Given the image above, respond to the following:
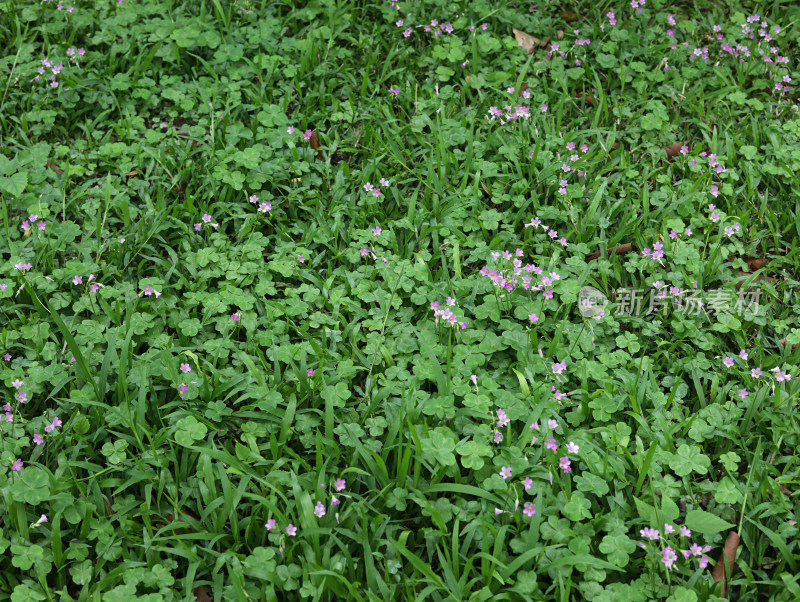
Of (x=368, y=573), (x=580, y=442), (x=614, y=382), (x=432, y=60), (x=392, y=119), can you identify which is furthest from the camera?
(x=432, y=60)

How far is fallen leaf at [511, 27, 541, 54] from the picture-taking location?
4.49 m

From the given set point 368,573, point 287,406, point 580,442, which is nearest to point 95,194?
point 287,406

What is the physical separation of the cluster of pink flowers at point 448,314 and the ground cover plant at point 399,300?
0.04m

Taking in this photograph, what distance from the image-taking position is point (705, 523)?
2.54m

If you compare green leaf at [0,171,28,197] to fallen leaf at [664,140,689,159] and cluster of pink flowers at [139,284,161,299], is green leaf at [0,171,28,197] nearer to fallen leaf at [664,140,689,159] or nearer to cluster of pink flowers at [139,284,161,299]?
cluster of pink flowers at [139,284,161,299]

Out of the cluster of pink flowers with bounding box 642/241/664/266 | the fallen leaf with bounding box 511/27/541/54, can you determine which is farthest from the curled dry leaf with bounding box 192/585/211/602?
the fallen leaf with bounding box 511/27/541/54

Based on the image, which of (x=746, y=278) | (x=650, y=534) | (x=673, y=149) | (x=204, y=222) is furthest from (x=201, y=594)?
(x=673, y=149)

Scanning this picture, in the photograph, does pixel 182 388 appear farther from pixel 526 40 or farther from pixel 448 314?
pixel 526 40

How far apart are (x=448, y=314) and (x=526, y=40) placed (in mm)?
2348

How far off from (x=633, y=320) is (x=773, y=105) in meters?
1.98

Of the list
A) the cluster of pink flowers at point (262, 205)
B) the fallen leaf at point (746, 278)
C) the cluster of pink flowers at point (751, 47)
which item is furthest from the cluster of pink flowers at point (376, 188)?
the cluster of pink flowers at point (751, 47)

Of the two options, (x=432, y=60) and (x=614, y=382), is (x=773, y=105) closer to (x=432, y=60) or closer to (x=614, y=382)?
(x=432, y=60)

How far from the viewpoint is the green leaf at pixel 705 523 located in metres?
2.53

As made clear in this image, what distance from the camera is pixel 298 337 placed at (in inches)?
125
